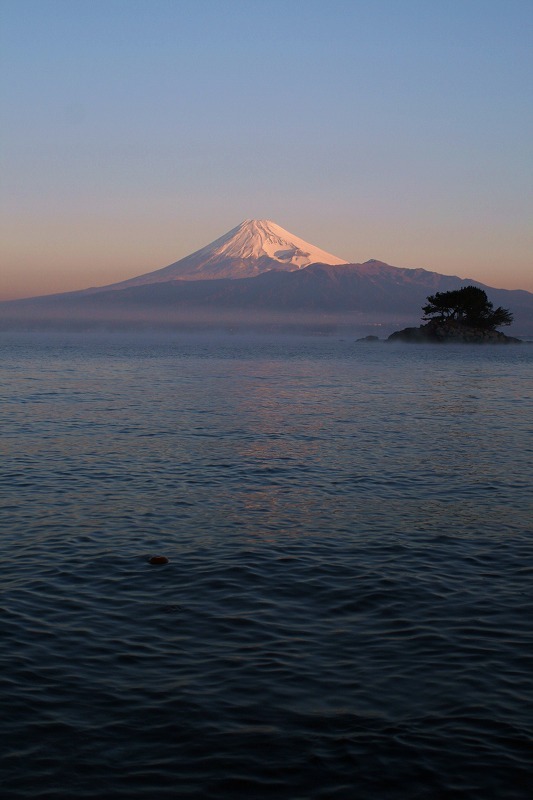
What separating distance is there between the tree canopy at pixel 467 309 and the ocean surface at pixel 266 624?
133924mm

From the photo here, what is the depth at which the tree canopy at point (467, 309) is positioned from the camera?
15575 centimetres

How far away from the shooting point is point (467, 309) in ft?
521

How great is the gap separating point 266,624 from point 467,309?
15369 centimetres

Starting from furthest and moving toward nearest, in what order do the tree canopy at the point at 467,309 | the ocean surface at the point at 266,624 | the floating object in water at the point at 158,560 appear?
the tree canopy at the point at 467,309 → the floating object in water at the point at 158,560 → the ocean surface at the point at 266,624

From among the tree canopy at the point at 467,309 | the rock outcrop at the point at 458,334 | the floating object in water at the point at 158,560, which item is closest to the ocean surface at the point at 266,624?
the floating object in water at the point at 158,560

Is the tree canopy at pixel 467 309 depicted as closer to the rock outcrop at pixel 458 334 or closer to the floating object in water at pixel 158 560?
the rock outcrop at pixel 458 334

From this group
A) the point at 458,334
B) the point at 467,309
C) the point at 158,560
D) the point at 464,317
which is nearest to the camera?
the point at 158,560

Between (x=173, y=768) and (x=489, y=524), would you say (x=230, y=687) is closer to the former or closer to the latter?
(x=173, y=768)

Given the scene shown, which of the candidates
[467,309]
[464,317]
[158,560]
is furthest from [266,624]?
[464,317]

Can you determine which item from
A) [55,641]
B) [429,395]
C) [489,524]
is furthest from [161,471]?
[429,395]

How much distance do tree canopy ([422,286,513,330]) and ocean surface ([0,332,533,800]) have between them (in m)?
134

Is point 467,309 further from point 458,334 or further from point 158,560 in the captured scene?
point 158,560

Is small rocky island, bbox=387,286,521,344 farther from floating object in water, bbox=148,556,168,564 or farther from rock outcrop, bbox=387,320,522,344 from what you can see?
floating object in water, bbox=148,556,168,564

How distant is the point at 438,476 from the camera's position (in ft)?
74.8
